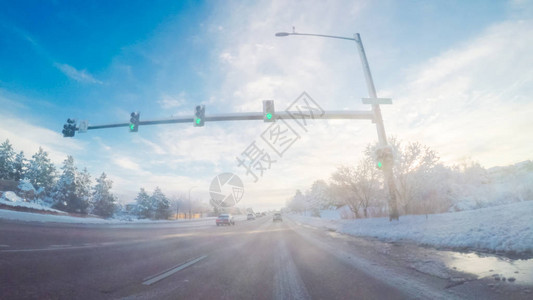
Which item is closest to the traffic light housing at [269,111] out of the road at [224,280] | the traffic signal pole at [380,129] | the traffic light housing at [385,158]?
the traffic signal pole at [380,129]

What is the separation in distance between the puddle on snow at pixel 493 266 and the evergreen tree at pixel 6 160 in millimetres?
74766

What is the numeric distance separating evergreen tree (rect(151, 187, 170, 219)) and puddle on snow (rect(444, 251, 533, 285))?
189 feet

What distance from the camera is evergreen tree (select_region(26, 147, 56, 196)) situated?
4728 centimetres

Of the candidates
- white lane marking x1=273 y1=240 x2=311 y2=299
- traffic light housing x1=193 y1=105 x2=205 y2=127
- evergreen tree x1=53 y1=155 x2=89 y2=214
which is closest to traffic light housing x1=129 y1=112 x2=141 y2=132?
traffic light housing x1=193 y1=105 x2=205 y2=127

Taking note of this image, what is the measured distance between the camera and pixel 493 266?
3764mm

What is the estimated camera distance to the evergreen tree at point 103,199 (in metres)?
44.0

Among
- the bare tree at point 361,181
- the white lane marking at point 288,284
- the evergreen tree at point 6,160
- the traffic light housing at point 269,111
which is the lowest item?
the white lane marking at point 288,284

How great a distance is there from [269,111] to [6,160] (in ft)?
231

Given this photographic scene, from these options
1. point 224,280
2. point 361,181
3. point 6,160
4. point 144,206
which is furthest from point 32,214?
point 6,160

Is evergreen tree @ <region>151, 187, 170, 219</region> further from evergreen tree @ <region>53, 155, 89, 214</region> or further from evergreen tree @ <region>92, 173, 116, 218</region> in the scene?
evergreen tree @ <region>53, 155, 89, 214</region>

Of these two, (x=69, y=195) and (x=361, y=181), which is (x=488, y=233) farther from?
(x=69, y=195)

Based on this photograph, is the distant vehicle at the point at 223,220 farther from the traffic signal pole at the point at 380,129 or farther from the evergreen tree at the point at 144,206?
the evergreen tree at the point at 144,206

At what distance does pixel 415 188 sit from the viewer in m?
15.3

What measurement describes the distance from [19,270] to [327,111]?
12630mm
